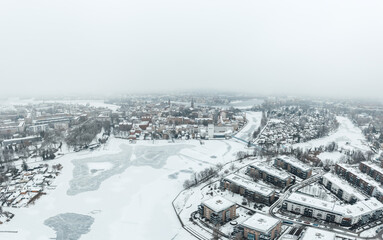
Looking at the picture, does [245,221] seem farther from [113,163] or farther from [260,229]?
[113,163]

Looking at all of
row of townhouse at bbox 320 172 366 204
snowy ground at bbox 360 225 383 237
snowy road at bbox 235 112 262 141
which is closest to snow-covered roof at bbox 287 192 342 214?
snowy ground at bbox 360 225 383 237

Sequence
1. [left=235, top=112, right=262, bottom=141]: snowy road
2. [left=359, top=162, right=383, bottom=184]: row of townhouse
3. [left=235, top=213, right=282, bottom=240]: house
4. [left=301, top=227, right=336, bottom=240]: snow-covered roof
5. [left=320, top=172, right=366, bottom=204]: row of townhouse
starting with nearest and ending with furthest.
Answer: [left=301, top=227, right=336, bottom=240]: snow-covered roof < [left=235, top=213, right=282, bottom=240]: house < [left=320, top=172, right=366, bottom=204]: row of townhouse < [left=359, top=162, right=383, bottom=184]: row of townhouse < [left=235, top=112, right=262, bottom=141]: snowy road

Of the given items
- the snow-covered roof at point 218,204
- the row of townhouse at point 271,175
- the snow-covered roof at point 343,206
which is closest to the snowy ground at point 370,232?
the snow-covered roof at point 343,206

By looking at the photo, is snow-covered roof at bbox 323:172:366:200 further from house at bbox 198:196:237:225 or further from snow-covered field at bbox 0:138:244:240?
snow-covered field at bbox 0:138:244:240

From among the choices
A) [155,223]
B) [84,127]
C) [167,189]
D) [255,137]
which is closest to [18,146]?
[84,127]

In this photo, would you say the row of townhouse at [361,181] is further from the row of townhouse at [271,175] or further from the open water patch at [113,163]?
the open water patch at [113,163]

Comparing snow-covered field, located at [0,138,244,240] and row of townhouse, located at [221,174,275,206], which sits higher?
row of townhouse, located at [221,174,275,206]
